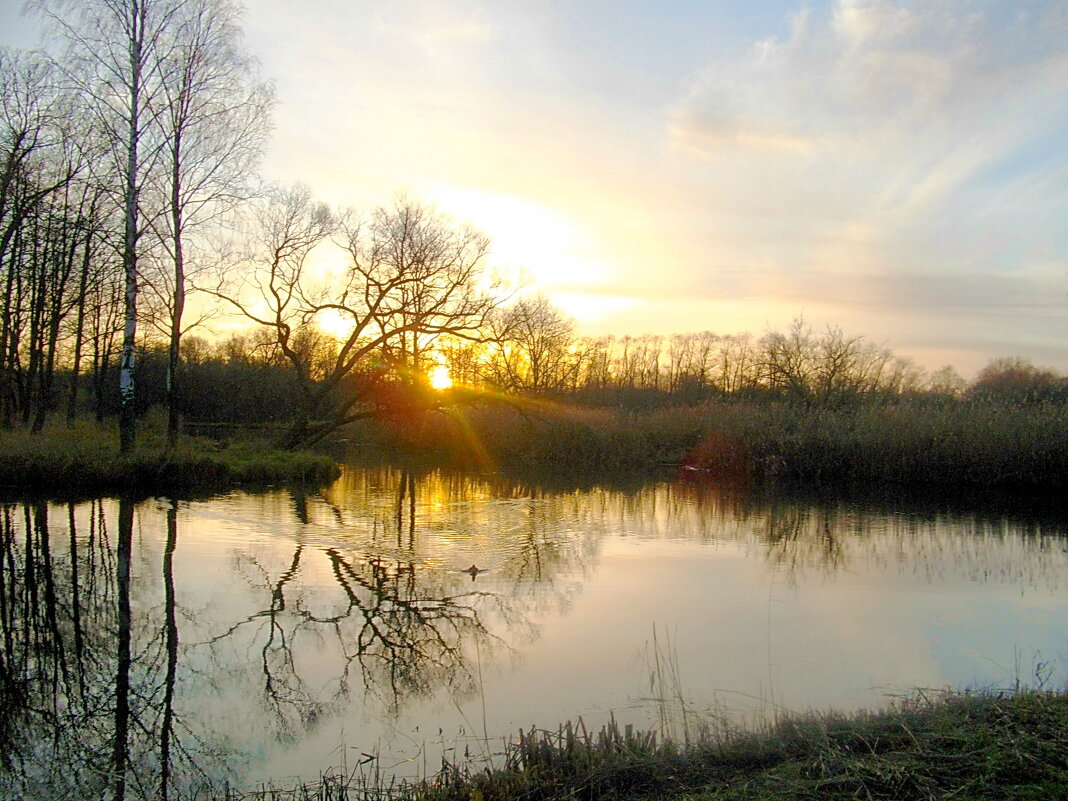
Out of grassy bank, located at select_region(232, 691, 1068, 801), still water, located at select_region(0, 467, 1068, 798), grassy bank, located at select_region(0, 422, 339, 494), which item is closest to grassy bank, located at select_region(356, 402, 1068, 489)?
still water, located at select_region(0, 467, 1068, 798)

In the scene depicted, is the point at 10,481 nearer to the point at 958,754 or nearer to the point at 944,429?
the point at 958,754

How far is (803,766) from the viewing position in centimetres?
358

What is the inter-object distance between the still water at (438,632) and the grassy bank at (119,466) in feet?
8.31

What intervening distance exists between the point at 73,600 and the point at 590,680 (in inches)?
204

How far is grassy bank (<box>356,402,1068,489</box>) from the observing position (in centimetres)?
1748

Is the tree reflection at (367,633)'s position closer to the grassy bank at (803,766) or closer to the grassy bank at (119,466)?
the grassy bank at (803,766)

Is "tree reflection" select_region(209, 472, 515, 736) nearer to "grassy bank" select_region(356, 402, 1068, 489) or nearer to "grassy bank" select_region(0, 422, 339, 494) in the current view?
"grassy bank" select_region(0, 422, 339, 494)

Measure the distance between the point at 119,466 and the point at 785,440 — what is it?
1623 cm

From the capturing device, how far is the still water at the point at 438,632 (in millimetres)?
4672

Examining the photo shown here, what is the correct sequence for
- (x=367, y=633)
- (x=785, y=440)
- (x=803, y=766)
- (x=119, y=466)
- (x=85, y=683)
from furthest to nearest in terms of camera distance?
(x=785, y=440) < (x=119, y=466) < (x=367, y=633) < (x=85, y=683) < (x=803, y=766)

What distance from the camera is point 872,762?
3521 millimetres

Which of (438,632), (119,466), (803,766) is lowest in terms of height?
(438,632)

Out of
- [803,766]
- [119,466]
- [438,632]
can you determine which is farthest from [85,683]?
[119,466]

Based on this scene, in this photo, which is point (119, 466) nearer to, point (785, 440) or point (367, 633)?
point (367, 633)
